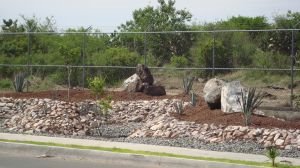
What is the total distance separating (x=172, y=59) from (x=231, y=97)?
37.0ft

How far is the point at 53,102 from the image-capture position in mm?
19469

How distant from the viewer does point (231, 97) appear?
16.2 meters

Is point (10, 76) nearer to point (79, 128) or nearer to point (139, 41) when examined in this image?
point (139, 41)

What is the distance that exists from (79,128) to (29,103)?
4.52 metres

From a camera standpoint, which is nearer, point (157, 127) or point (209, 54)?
point (157, 127)

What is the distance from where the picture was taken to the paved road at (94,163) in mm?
11336

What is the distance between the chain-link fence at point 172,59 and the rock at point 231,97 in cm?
825

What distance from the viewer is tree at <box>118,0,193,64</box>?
2823cm

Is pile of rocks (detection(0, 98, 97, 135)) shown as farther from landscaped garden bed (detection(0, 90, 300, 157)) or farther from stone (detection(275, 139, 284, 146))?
stone (detection(275, 139, 284, 146))

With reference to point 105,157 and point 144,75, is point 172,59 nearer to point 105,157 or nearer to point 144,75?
point 144,75

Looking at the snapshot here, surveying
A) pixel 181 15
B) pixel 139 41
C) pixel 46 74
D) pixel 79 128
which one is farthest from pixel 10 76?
pixel 79 128

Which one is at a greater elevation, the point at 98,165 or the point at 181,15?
the point at 181,15

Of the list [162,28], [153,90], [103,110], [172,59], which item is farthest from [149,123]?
[162,28]

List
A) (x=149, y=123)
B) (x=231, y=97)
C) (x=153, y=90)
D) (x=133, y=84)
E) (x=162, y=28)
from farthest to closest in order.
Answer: (x=162, y=28) → (x=133, y=84) → (x=153, y=90) → (x=149, y=123) → (x=231, y=97)
